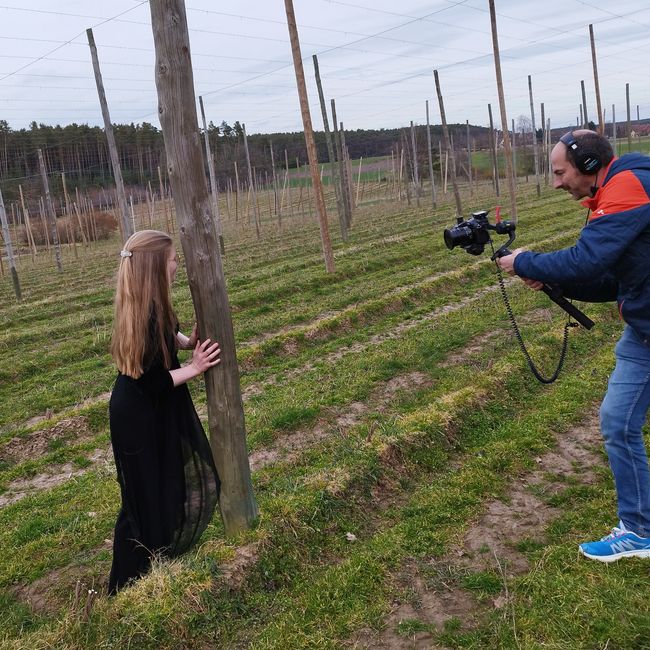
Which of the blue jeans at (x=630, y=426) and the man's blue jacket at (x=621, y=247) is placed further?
the blue jeans at (x=630, y=426)

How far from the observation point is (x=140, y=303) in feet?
11.4

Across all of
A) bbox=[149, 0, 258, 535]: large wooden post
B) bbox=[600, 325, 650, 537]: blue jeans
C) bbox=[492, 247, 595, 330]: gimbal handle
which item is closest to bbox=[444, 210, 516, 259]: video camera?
bbox=[492, 247, 595, 330]: gimbal handle

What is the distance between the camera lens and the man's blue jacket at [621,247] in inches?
122

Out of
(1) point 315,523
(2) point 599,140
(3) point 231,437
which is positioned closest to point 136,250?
(3) point 231,437

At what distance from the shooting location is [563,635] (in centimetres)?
310

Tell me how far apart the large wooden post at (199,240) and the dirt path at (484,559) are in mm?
1254

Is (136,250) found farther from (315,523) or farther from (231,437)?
(315,523)

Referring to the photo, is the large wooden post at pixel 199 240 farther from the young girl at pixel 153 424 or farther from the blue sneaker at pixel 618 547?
the blue sneaker at pixel 618 547

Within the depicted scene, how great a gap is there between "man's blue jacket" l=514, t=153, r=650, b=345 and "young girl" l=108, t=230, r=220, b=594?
85.6 inches

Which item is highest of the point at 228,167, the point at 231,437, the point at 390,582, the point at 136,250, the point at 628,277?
the point at 228,167

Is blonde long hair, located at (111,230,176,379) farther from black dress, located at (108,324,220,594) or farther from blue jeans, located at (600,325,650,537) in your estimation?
blue jeans, located at (600,325,650,537)

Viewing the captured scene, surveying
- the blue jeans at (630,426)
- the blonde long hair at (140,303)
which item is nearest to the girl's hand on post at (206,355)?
the blonde long hair at (140,303)

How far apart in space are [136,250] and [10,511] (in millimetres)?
3636

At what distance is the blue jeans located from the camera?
332 centimetres
